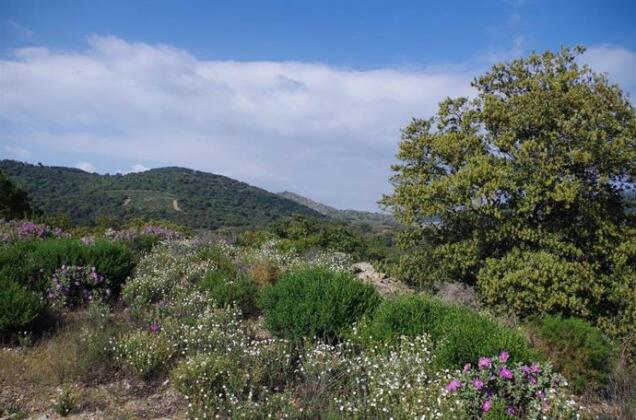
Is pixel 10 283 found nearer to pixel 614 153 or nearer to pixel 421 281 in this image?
pixel 421 281

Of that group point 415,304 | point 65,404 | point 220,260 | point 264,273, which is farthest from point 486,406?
point 220,260

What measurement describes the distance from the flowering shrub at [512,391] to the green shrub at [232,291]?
14.6 ft

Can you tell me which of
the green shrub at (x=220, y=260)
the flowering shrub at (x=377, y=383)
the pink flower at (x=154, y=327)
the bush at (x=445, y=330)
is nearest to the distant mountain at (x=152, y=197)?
A: the green shrub at (x=220, y=260)

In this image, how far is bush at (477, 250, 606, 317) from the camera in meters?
8.52

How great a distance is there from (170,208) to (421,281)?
195 ft

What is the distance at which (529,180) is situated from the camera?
925 centimetres

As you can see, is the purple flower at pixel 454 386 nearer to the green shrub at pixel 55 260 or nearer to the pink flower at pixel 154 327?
the pink flower at pixel 154 327

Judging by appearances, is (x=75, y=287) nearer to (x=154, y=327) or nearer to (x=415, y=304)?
(x=154, y=327)

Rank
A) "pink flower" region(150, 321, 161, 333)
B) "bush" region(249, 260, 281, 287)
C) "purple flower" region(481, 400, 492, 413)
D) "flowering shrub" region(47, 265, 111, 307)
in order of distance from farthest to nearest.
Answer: "bush" region(249, 260, 281, 287) < "flowering shrub" region(47, 265, 111, 307) < "pink flower" region(150, 321, 161, 333) < "purple flower" region(481, 400, 492, 413)

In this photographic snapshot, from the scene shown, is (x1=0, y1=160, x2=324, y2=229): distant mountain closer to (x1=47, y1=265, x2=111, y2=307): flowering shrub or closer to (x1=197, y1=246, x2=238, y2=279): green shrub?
(x1=197, y1=246, x2=238, y2=279): green shrub

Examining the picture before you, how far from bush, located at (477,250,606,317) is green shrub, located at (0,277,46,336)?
777 cm

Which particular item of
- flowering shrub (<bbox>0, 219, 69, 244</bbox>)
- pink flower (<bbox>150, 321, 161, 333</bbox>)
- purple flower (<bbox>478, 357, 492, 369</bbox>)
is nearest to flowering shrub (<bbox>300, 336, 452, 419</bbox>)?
purple flower (<bbox>478, 357, 492, 369</bbox>)

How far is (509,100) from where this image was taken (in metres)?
10.2

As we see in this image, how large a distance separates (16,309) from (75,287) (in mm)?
1800
